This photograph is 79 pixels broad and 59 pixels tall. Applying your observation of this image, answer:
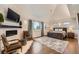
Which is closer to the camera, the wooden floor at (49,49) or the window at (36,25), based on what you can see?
the wooden floor at (49,49)

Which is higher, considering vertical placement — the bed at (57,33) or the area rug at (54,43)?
the bed at (57,33)

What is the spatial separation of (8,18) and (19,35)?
504 mm

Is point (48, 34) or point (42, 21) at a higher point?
point (42, 21)

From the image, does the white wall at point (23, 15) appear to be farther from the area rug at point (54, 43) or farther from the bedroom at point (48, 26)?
the area rug at point (54, 43)

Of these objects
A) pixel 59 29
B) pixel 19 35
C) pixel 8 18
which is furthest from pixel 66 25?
pixel 8 18

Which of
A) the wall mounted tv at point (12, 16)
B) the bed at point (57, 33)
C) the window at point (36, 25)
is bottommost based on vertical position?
the bed at point (57, 33)

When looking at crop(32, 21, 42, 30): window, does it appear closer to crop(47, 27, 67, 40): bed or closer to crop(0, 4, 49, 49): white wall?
crop(0, 4, 49, 49): white wall

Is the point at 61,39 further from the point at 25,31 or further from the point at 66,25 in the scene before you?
the point at 25,31

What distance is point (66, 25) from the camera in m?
2.82

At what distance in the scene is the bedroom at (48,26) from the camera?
2.78 meters

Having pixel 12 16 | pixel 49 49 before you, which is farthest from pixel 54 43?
pixel 12 16

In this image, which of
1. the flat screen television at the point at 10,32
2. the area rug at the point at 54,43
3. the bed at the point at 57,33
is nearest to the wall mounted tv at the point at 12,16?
the flat screen television at the point at 10,32
